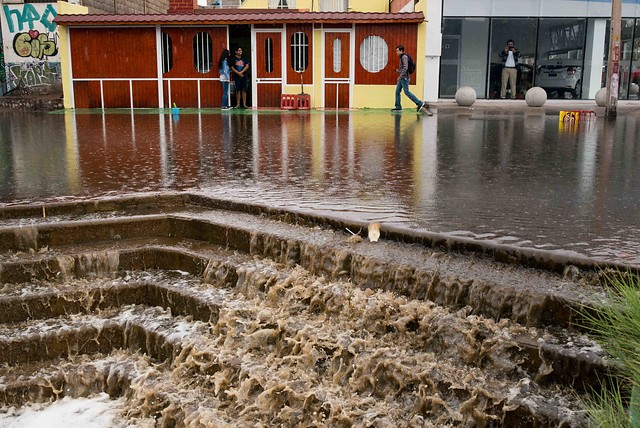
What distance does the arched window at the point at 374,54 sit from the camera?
73.7 ft

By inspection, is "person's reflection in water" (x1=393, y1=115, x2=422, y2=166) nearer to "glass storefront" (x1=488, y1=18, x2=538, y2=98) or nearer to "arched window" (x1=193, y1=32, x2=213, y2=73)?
"arched window" (x1=193, y1=32, x2=213, y2=73)

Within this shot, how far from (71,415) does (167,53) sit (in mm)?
19986

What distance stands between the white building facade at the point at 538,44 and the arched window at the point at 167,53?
366 inches

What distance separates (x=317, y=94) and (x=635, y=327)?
2044 centimetres

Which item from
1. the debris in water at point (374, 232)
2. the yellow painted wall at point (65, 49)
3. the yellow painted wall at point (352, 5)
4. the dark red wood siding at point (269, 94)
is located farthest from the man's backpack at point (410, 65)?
the debris in water at point (374, 232)

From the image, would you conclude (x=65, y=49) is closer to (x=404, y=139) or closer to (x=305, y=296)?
(x=404, y=139)

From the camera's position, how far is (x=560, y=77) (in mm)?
25938

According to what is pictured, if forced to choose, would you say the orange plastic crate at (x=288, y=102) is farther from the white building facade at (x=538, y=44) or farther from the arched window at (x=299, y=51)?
the white building facade at (x=538, y=44)

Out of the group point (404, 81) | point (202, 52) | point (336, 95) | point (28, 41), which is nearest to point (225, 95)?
point (202, 52)

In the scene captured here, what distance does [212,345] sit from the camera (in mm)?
4449

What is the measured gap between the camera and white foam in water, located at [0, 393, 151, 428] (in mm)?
4090

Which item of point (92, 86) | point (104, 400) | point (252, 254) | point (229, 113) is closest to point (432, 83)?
point (229, 113)

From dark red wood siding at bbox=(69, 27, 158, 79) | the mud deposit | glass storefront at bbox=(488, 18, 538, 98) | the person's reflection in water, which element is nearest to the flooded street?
the person's reflection in water

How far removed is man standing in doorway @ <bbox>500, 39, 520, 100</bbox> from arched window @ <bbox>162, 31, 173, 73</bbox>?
11.9 meters
